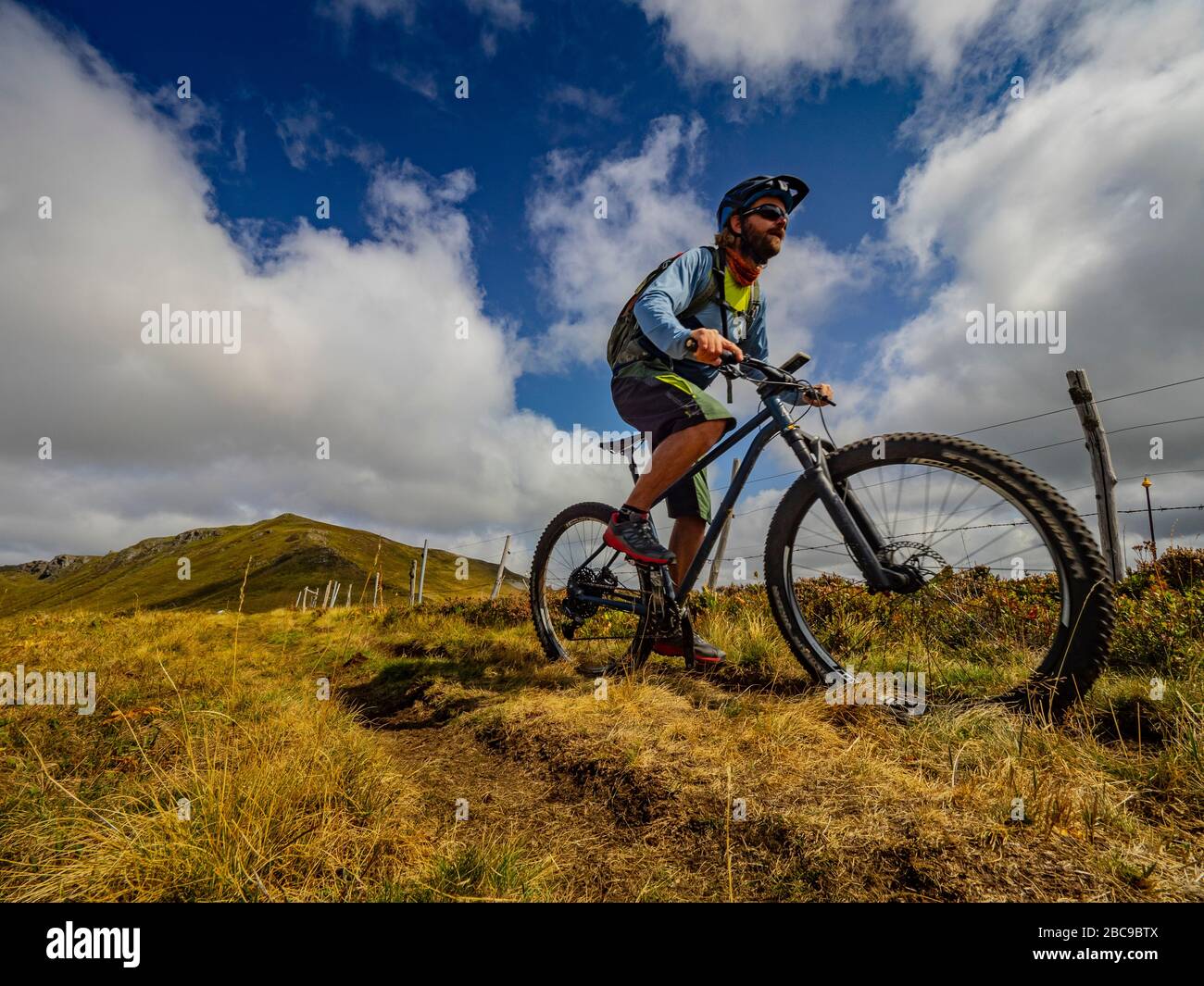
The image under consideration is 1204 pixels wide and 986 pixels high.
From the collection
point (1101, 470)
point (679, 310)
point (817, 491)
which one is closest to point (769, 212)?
point (679, 310)

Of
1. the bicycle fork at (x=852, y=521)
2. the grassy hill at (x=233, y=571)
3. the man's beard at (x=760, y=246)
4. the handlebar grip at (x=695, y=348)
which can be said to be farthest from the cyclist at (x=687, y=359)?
the grassy hill at (x=233, y=571)

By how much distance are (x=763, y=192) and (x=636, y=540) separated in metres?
2.57

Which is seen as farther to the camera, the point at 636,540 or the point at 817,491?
the point at 636,540

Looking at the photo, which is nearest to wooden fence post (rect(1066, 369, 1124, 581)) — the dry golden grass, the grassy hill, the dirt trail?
the dry golden grass

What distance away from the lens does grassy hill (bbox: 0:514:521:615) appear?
120 m

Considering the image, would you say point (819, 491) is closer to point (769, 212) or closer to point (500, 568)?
point (769, 212)

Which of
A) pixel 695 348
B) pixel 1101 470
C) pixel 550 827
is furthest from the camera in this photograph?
pixel 1101 470

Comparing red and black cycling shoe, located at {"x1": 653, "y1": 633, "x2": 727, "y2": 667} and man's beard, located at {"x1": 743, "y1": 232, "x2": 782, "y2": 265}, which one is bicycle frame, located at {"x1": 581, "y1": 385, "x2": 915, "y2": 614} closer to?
red and black cycling shoe, located at {"x1": 653, "y1": 633, "x2": 727, "y2": 667}

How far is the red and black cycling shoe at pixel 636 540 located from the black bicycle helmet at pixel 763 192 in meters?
2.23

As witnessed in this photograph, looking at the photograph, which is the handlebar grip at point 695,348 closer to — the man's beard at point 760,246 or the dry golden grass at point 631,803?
the man's beard at point 760,246

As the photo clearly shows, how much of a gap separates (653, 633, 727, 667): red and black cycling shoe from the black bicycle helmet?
9.95 feet

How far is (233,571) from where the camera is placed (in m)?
130

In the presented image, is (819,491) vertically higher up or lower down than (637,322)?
lower down

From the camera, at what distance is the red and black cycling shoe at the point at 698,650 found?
146 inches
